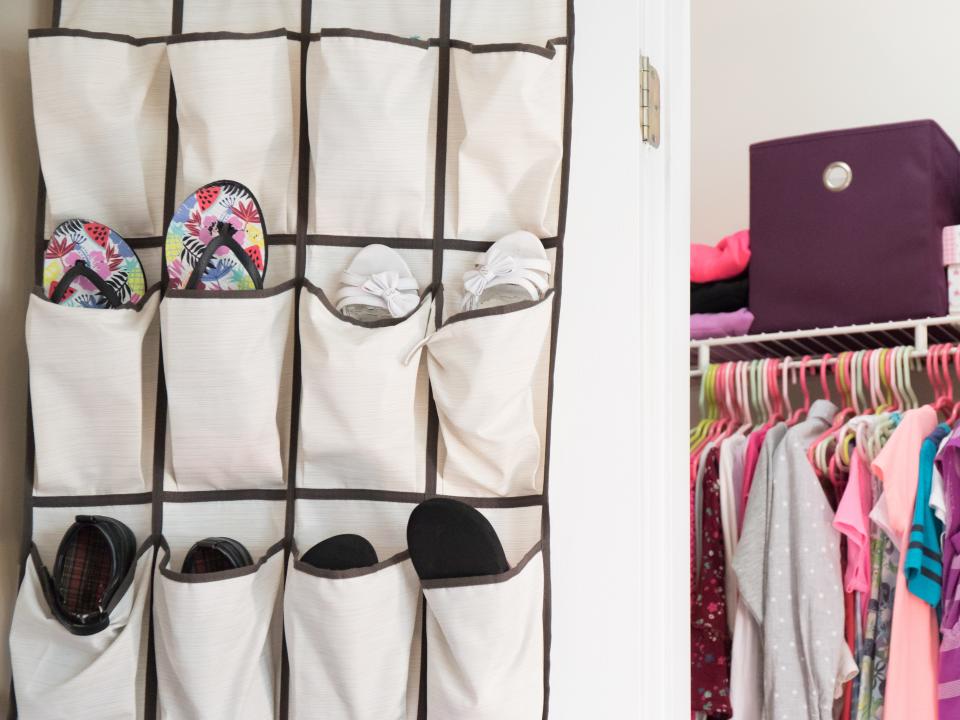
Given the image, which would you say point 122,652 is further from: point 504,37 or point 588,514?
point 504,37

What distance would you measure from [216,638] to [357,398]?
287 mm

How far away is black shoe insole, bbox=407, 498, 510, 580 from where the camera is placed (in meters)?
0.96

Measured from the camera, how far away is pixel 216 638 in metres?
1.00

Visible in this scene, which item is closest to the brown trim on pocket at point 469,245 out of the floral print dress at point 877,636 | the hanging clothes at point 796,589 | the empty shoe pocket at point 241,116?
the empty shoe pocket at point 241,116

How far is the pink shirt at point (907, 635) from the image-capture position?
1.69m

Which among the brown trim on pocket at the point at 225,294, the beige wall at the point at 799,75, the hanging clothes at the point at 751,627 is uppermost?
the beige wall at the point at 799,75

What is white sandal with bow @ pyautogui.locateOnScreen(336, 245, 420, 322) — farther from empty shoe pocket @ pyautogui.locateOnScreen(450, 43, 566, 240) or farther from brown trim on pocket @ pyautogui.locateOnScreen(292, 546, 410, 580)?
brown trim on pocket @ pyautogui.locateOnScreen(292, 546, 410, 580)

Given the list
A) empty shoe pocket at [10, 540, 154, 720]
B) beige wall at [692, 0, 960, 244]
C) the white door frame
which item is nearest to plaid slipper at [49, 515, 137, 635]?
empty shoe pocket at [10, 540, 154, 720]

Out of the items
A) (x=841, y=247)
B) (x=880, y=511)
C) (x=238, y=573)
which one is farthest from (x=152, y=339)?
(x=841, y=247)

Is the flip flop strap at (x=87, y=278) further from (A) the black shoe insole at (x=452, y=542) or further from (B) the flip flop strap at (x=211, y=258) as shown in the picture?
(A) the black shoe insole at (x=452, y=542)

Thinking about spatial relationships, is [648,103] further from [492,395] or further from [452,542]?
[452,542]

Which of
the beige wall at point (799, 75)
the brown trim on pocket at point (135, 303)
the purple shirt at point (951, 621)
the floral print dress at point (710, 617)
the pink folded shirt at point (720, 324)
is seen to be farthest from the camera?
the beige wall at point (799, 75)

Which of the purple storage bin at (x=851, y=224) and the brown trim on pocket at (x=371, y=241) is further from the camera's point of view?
the purple storage bin at (x=851, y=224)

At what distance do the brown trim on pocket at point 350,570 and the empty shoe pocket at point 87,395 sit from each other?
0.22 meters
